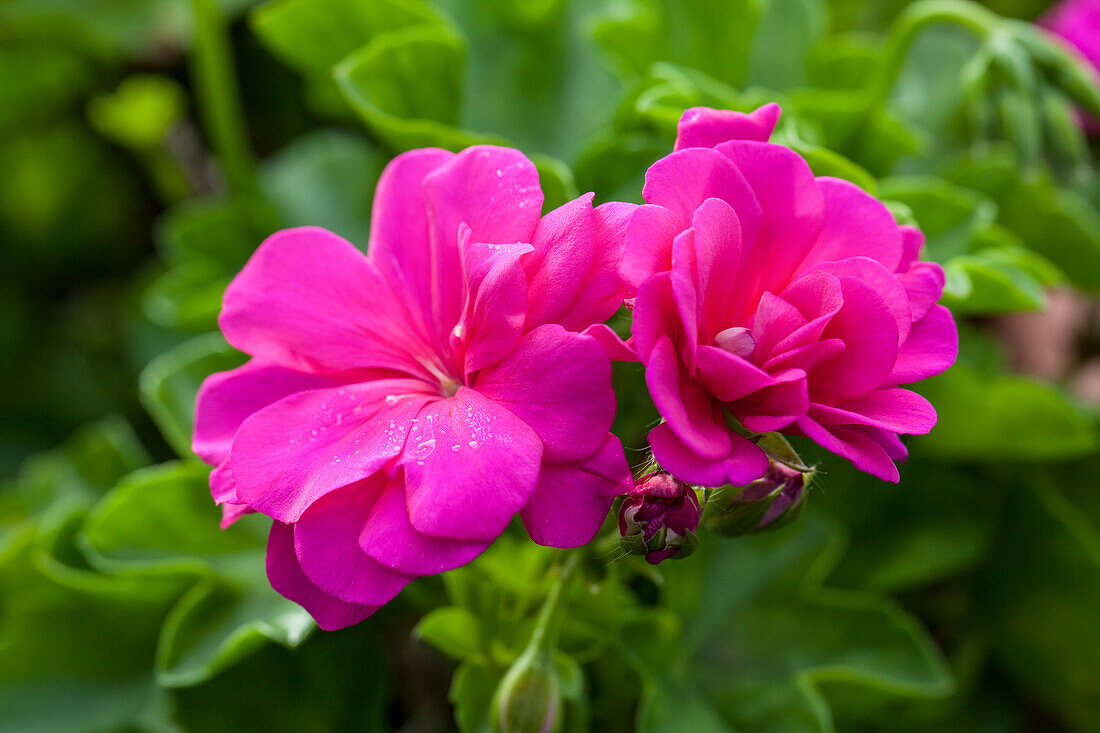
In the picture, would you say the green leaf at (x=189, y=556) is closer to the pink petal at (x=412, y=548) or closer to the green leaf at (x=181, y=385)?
the green leaf at (x=181, y=385)

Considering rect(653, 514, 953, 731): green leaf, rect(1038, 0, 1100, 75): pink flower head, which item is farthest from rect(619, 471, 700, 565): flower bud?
rect(1038, 0, 1100, 75): pink flower head

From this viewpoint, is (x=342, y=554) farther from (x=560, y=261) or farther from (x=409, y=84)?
(x=409, y=84)

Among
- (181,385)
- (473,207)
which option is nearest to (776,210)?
(473,207)

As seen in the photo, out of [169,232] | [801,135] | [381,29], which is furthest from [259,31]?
[801,135]

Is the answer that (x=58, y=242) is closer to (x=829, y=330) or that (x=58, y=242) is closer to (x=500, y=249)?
(x=500, y=249)

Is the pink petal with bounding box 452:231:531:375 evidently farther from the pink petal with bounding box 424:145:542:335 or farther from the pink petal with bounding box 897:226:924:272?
the pink petal with bounding box 897:226:924:272
